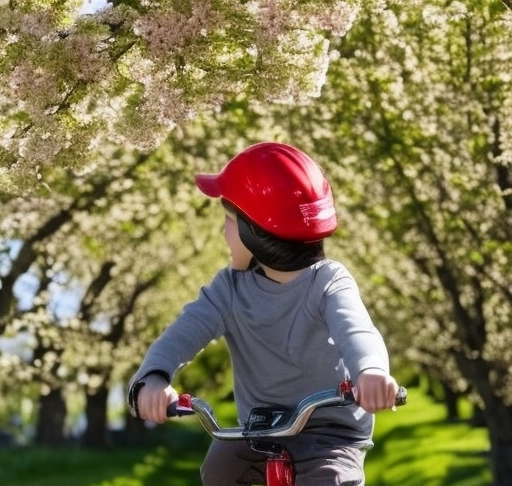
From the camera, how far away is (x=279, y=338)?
193 inches

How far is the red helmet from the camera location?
15.4ft

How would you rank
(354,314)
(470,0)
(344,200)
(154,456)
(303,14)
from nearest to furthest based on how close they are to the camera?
(354,314), (303,14), (470,0), (344,200), (154,456)

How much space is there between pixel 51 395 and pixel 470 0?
28.6 m

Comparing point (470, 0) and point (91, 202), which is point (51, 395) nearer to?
point (91, 202)

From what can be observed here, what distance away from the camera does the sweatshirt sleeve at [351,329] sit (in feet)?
14.4

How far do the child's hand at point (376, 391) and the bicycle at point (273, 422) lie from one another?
0.04 meters

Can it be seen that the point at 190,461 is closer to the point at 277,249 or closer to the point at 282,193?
the point at 277,249

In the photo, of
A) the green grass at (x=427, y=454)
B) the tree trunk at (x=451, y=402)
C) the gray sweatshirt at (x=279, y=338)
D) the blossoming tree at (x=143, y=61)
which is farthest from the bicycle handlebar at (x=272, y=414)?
the tree trunk at (x=451, y=402)

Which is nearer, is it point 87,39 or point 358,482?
point 358,482

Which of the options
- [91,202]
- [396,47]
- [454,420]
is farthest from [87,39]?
[454,420]

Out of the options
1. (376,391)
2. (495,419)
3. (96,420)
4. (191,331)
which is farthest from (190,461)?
(376,391)

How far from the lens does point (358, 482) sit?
4.70 meters

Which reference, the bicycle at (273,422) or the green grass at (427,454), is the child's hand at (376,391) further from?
the green grass at (427,454)

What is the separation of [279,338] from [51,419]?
36.0m
